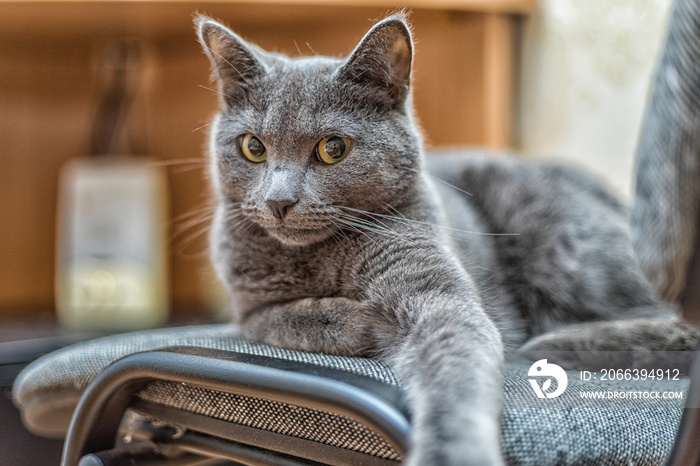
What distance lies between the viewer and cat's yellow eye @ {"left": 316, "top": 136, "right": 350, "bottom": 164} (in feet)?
2.56

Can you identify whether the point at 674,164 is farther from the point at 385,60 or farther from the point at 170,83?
the point at 170,83

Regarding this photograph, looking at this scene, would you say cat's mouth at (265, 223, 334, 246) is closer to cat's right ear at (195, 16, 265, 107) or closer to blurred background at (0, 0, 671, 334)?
cat's right ear at (195, 16, 265, 107)

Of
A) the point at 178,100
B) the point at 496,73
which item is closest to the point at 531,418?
the point at 496,73

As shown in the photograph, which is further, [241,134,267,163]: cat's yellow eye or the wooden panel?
the wooden panel

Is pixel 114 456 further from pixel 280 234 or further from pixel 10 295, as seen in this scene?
pixel 10 295

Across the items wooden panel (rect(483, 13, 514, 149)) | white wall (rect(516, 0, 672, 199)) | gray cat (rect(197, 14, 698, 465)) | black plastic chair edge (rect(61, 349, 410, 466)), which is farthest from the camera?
wooden panel (rect(483, 13, 514, 149))

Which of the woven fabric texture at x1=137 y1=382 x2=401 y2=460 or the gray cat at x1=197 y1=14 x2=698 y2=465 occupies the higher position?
the gray cat at x1=197 y1=14 x2=698 y2=465

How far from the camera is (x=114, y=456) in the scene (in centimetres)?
68

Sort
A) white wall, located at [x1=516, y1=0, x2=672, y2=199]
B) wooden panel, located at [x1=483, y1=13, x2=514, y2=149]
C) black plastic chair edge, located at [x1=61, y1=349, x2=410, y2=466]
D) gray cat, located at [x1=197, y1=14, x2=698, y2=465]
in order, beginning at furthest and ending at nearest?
wooden panel, located at [x1=483, y1=13, x2=514, y2=149] → white wall, located at [x1=516, y1=0, x2=672, y2=199] → gray cat, located at [x1=197, y1=14, x2=698, y2=465] → black plastic chair edge, located at [x1=61, y1=349, x2=410, y2=466]

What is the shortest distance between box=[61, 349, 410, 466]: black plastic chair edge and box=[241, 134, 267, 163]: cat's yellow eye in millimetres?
291

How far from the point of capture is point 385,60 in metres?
0.79

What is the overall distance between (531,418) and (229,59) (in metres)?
0.61

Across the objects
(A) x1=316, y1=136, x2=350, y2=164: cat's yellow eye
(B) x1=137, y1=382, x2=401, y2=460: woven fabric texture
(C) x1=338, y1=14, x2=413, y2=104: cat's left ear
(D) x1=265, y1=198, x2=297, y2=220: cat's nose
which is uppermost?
(C) x1=338, y1=14, x2=413, y2=104: cat's left ear

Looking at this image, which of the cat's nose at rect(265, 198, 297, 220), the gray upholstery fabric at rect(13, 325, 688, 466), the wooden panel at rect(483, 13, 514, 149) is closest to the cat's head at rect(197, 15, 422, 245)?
the cat's nose at rect(265, 198, 297, 220)
